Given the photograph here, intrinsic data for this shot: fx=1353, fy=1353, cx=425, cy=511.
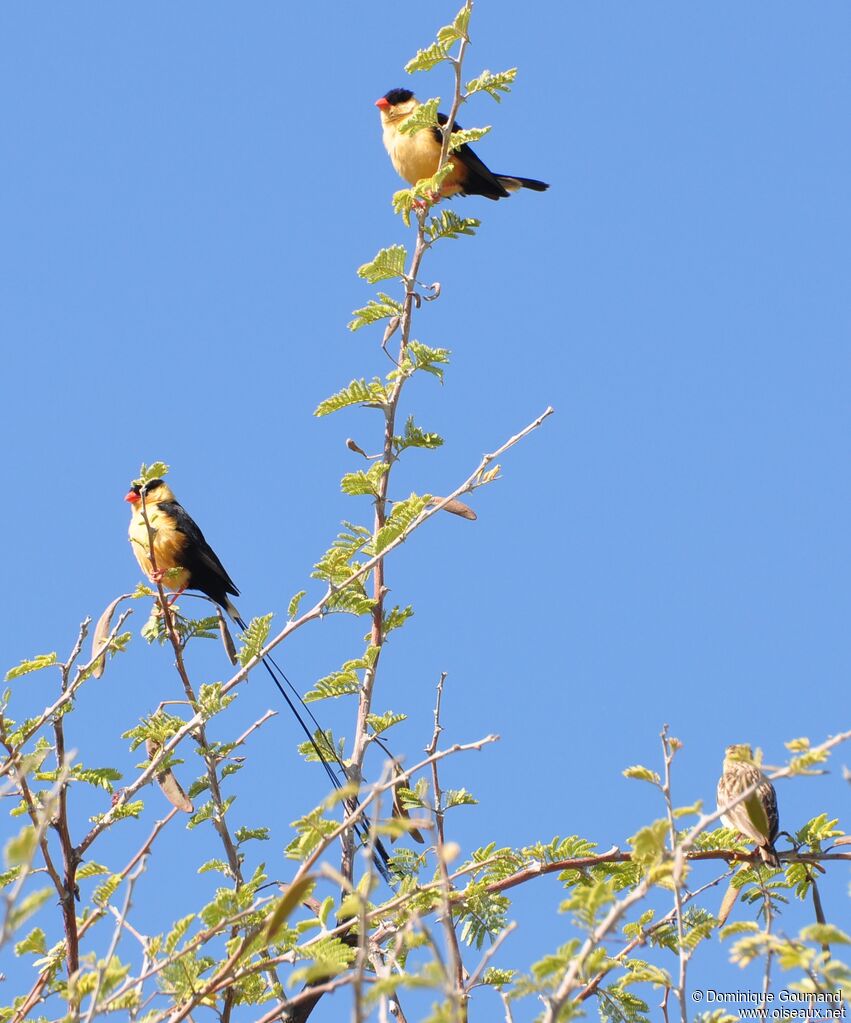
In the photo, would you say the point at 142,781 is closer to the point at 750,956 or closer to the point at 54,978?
the point at 54,978

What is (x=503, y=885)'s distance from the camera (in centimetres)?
371

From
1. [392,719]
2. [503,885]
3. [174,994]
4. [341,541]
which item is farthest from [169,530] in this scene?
[174,994]

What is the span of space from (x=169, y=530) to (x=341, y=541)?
7.12 feet

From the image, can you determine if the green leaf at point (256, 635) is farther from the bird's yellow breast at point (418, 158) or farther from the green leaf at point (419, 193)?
the bird's yellow breast at point (418, 158)

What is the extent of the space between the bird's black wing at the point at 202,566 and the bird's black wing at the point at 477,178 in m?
2.59

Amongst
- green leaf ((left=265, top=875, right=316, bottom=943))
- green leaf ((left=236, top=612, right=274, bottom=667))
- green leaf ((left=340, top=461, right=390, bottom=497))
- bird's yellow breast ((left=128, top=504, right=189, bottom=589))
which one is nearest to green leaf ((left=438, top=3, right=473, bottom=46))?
green leaf ((left=340, top=461, right=390, bottom=497))

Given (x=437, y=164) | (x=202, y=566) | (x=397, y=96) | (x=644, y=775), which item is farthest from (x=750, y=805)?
(x=397, y=96)

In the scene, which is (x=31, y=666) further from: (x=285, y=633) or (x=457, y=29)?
(x=457, y=29)

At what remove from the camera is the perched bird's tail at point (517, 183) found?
789cm

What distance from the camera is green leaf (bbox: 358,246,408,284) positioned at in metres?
4.80

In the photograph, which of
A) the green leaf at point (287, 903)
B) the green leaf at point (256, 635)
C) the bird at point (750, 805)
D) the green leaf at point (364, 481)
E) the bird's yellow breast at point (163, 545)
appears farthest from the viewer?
the bird's yellow breast at point (163, 545)

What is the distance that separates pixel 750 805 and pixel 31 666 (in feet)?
7.25

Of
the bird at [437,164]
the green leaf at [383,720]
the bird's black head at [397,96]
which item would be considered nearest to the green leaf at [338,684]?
the green leaf at [383,720]

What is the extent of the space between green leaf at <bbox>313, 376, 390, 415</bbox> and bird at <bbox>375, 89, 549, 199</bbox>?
2516 millimetres
